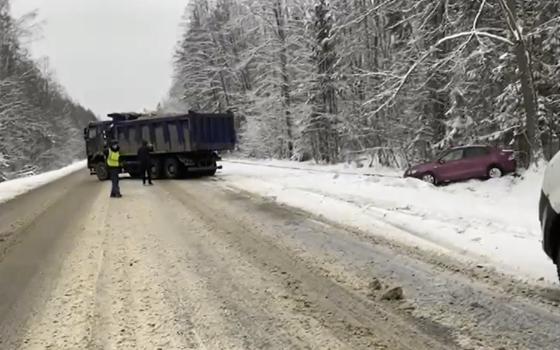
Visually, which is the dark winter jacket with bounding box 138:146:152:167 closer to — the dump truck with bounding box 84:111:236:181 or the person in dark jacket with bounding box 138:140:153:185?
the person in dark jacket with bounding box 138:140:153:185

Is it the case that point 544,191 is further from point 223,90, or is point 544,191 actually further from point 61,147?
point 61,147

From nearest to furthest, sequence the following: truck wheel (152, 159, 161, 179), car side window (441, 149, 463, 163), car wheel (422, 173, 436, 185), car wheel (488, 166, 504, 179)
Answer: car wheel (488, 166, 504, 179), car side window (441, 149, 463, 163), car wheel (422, 173, 436, 185), truck wheel (152, 159, 161, 179)

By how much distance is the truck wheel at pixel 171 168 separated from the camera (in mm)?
24969

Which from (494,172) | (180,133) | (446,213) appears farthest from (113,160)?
(494,172)

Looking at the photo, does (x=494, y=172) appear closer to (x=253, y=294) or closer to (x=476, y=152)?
(x=476, y=152)

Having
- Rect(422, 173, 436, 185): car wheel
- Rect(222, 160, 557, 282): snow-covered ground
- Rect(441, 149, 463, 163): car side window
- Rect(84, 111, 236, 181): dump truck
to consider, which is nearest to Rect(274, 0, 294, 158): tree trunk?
Rect(84, 111, 236, 181): dump truck

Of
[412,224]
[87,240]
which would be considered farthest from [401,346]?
[87,240]

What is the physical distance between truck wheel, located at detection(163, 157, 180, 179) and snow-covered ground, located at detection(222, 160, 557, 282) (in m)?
6.61

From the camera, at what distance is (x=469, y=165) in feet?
67.4

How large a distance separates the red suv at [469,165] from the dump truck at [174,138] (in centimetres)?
896

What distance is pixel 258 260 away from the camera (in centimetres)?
753

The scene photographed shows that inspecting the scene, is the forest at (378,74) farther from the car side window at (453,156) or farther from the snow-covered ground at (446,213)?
the snow-covered ground at (446,213)

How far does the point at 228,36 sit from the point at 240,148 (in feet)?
36.1

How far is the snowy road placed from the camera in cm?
462
